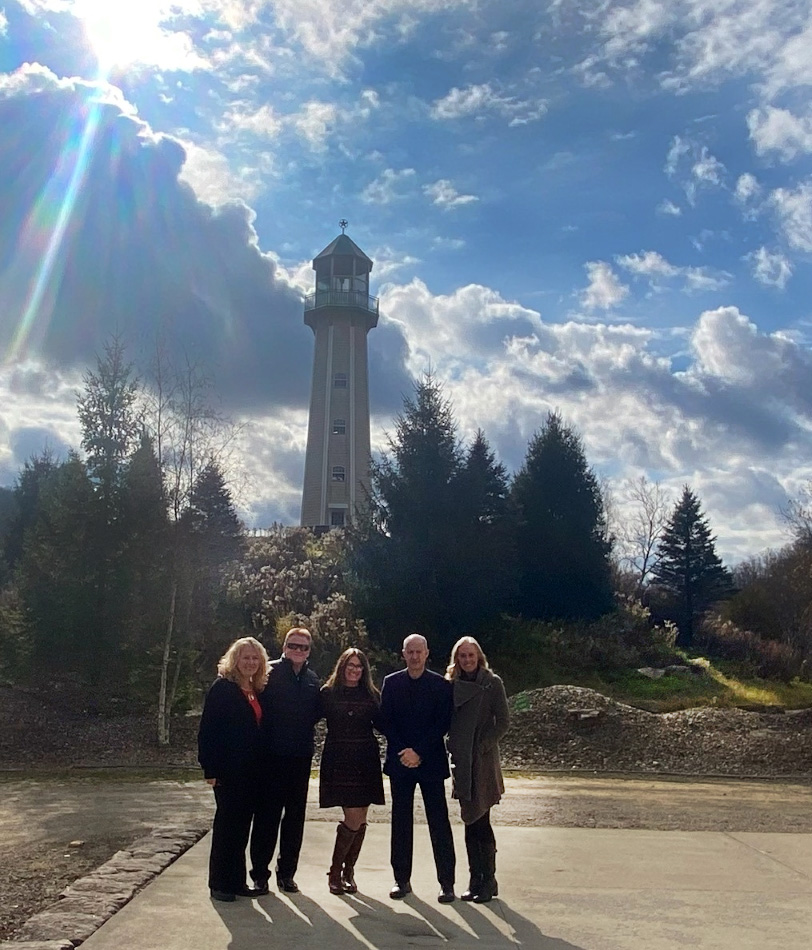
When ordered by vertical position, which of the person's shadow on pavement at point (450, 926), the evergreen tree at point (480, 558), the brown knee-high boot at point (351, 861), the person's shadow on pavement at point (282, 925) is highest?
the evergreen tree at point (480, 558)

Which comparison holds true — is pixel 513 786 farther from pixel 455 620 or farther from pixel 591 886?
pixel 455 620

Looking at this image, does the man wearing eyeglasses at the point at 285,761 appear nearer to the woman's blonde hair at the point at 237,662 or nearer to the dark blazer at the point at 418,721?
the woman's blonde hair at the point at 237,662

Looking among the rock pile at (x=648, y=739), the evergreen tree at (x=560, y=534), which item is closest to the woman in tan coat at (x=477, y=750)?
the rock pile at (x=648, y=739)

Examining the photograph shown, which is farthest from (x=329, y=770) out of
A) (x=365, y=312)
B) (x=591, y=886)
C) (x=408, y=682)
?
(x=365, y=312)

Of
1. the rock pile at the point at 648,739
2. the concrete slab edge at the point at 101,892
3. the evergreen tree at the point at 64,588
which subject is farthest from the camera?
the evergreen tree at the point at 64,588

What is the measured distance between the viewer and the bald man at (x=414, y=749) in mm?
6367

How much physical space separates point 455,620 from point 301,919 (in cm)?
1850

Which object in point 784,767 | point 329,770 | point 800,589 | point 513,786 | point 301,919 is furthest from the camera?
point 800,589

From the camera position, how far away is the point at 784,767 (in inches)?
624

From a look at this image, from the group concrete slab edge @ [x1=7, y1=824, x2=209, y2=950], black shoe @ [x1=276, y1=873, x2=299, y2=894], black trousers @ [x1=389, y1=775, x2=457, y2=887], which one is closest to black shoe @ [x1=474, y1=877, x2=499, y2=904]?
black trousers @ [x1=389, y1=775, x2=457, y2=887]

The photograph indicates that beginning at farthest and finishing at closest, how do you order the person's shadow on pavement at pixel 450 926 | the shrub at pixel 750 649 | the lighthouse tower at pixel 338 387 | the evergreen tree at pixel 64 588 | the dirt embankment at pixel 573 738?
the lighthouse tower at pixel 338 387 → the shrub at pixel 750 649 → the evergreen tree at pixel 64 588 → the dirt embankment at pixel 573 738 → the person's shadow on pavement at pixel 450 926

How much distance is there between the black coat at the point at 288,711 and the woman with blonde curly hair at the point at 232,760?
0.10 meters

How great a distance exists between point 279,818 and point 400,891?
981mm

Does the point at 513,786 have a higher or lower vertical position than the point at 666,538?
lower
